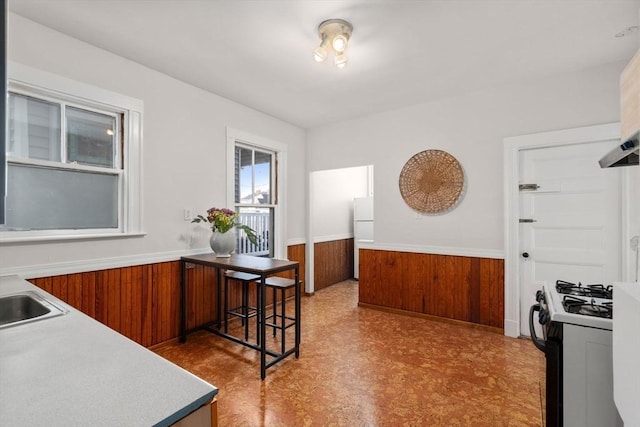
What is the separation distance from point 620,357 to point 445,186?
256 centimetres

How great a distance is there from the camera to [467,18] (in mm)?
2066

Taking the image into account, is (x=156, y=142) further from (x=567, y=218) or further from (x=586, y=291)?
(x=567, y=218)

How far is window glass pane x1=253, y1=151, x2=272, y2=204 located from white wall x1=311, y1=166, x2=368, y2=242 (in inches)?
29.9

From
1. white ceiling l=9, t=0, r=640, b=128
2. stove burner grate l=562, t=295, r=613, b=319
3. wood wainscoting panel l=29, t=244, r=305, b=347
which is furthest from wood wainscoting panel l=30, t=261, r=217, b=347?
stove burner grate l=562, t=295, r=613, b=319

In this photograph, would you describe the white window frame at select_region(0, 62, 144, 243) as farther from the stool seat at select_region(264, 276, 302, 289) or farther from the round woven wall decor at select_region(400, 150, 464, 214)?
the round woven wall decor at select_region(400, 150, 464, 214)

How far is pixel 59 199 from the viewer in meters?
2.34

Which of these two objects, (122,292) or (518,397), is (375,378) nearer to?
(518,397)

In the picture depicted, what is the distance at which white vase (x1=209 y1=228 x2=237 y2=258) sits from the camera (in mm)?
2932

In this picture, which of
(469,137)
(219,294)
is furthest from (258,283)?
(469,137)

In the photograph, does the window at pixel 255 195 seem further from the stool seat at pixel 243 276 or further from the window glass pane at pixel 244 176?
the stool seat at pixel 243 276

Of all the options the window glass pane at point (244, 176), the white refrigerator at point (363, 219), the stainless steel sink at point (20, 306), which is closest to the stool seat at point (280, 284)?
the window glass pane at point (244, 176)

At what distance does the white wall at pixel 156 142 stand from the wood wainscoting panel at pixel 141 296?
0.41 ft

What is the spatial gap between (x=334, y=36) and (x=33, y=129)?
2.27 m

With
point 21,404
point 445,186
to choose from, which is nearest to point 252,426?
point 21,404
